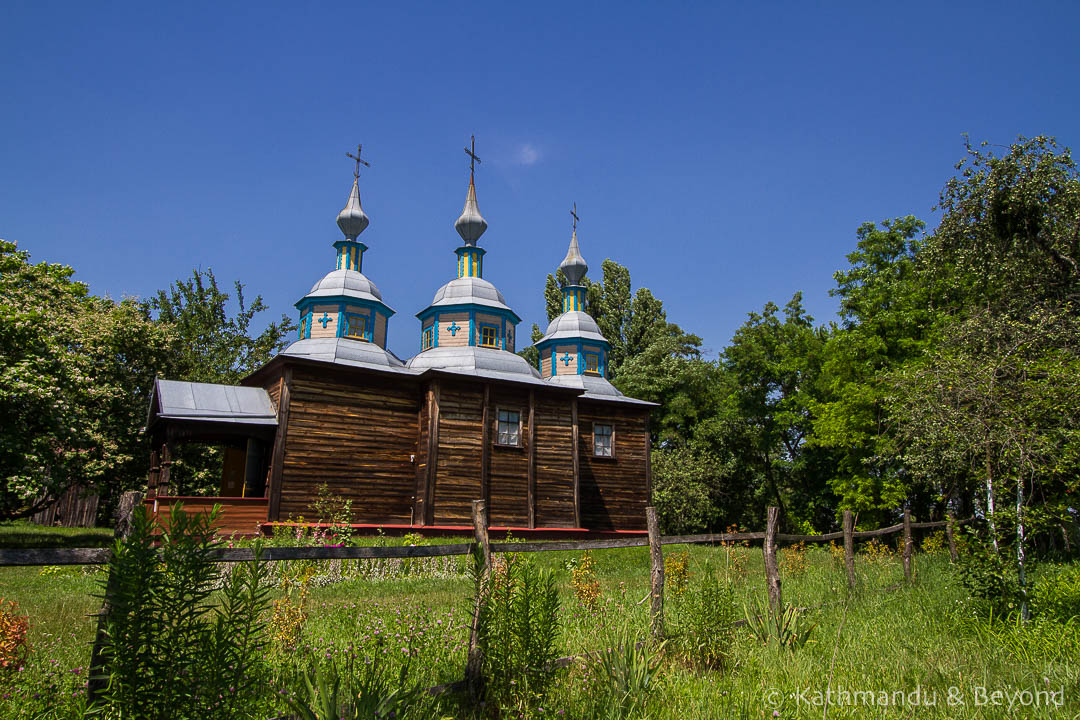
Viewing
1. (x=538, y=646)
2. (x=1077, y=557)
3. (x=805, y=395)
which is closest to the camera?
(x=538, y=646)

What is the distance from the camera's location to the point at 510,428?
20.0 meters

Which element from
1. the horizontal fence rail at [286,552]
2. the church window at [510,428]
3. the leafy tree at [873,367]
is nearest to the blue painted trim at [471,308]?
the church window at [510,428]

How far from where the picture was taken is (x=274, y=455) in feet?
56.1

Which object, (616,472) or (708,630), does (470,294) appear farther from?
(708,630)

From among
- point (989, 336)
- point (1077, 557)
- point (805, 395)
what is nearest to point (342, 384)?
point (989, 336)

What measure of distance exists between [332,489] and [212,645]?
591 inches

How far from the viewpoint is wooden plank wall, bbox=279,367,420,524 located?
17312mm

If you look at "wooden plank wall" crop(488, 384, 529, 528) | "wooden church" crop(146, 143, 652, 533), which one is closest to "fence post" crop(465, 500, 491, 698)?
"wooden church" crop(146, 143, 652, 533)

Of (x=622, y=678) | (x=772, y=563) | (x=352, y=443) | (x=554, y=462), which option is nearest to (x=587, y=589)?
(x=772, y=563)

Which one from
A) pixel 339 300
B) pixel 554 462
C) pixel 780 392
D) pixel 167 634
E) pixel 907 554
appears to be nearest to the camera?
pixel 167 634

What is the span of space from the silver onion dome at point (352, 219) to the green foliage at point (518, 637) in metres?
21.9

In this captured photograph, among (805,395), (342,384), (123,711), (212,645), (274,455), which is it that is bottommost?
(123,711)

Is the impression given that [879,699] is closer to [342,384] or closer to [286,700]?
[286,700]

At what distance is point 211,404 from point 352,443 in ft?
12.0
